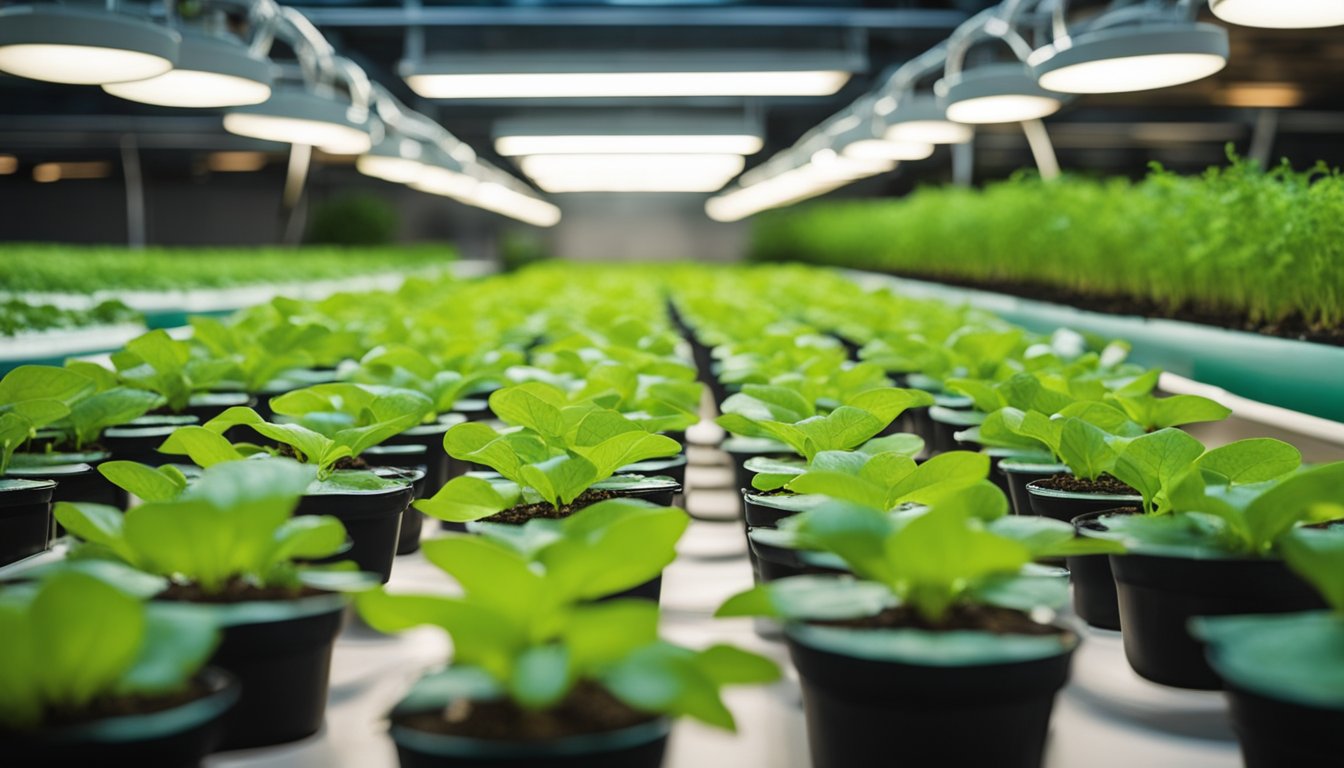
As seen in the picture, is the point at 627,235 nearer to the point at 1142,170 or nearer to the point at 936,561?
the point at 1142,170

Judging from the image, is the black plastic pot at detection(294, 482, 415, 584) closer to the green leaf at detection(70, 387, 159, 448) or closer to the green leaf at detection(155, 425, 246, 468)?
the green leaf at detection(155, 425, 246, 468)

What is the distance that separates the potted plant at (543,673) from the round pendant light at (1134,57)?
1.98 m

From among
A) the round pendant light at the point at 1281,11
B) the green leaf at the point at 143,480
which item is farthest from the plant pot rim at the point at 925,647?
the round pendant light at the point at 1281,11

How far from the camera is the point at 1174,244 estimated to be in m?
2.93

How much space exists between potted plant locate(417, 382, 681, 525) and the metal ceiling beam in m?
6.73

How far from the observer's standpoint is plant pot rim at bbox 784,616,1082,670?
80cm

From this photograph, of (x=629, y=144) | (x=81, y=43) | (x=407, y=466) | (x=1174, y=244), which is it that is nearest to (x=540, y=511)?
(x=407, y=466)

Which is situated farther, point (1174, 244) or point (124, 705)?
point (1174, 244)

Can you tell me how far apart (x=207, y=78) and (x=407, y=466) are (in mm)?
1463

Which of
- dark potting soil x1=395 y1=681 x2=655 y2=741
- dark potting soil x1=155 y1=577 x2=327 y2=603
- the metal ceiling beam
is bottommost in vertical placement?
dark potting soil x1=395 y1=681 x2=655 y2=741

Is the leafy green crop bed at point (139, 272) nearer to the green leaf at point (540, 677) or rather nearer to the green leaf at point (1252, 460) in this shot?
the green leaf at point (540, 677)

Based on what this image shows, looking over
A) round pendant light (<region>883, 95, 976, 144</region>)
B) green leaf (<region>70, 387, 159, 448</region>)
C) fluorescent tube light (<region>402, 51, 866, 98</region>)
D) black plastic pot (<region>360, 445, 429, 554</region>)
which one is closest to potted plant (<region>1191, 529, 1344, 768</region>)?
black plastic pot (<region>360, 445, 429, 554</region>)

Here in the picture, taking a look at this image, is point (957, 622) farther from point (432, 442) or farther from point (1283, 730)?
point (432, 442)

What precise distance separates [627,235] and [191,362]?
19734 millimetres
